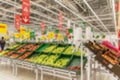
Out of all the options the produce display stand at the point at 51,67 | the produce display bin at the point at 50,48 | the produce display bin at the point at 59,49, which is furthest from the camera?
the produce display bin at the point at 50,48

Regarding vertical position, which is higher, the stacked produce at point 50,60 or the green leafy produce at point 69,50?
the green leafy produce at point 69,50

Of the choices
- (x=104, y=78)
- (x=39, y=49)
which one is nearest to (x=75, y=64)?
(x=104, y=78)

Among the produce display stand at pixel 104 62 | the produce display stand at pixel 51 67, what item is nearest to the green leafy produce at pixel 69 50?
the produce display stand at pixel 51 67

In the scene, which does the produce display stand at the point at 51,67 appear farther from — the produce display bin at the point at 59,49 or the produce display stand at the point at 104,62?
the produce display stand at the point at 104,62

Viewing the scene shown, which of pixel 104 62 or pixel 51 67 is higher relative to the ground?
pixel 104 62

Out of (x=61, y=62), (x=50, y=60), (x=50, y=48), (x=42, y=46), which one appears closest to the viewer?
(x=61, y=62)

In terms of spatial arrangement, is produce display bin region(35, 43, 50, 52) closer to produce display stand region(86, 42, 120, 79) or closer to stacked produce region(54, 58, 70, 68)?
stacked produce region(54, 58, 70, 68)

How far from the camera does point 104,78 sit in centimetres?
602

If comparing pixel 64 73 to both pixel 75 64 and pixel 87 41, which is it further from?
pixel 87 41

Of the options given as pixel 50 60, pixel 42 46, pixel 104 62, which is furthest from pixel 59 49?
pixel 104 62

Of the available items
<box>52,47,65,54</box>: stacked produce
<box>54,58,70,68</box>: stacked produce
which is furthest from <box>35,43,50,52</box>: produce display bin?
<box>54,58,70,68</box>: stacked produce

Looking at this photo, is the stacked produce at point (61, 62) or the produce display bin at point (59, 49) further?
the produce display bin at point (59, 49)

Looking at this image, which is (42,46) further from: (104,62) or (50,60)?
(104,62)

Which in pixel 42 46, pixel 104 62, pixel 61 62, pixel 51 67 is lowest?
pixel 51 67
